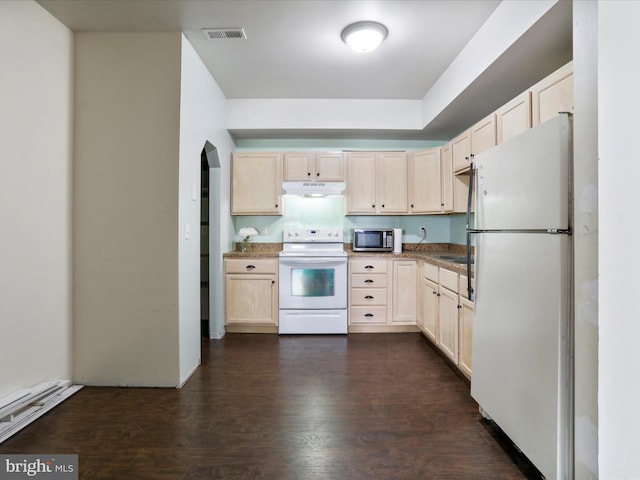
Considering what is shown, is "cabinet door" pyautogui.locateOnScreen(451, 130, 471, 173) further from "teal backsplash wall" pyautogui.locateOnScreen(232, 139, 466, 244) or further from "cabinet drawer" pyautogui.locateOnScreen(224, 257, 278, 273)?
"cabinet drawer" pyautogui.locateOnScreen(224, 257, 278, 273)

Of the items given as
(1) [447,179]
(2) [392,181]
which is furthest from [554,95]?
(2) [392,181]

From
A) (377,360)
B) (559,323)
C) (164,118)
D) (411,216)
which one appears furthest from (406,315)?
(164,118)

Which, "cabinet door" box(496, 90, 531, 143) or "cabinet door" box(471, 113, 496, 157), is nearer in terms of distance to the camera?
"cabinet door" box(496, 90, 531, 143)

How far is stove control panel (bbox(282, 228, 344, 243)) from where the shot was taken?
405 centimetres

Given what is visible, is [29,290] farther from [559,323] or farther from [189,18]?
[559,323]

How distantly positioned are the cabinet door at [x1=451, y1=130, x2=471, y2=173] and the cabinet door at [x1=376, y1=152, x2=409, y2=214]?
0.68 meters

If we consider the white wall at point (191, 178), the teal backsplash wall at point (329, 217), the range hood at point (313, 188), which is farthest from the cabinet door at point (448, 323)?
the white wall at point (191, 178)

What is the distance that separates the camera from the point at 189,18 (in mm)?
2246

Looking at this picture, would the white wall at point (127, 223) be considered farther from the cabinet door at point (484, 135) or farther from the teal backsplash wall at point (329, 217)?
the cabinet door at point (484, 135)

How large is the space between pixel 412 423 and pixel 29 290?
2.57m

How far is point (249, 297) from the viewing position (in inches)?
141

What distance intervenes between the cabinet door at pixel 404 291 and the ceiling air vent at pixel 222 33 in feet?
8.73

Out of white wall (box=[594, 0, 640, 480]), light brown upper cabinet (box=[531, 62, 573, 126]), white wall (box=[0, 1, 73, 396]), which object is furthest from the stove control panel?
white wall (box=[594, 0, 640, 480])

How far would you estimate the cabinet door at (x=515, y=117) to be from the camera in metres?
2.02
